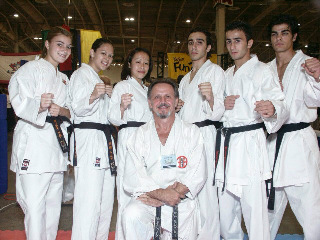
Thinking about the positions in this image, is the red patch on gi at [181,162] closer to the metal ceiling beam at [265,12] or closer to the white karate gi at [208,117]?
the white karate gi at [208,117]

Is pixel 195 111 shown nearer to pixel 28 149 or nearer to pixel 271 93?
pixel 271 93

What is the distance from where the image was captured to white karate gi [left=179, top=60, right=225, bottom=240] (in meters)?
2.79

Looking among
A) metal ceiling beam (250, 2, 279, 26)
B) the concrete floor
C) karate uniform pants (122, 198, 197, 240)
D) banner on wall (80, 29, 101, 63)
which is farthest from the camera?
metal ceiling beam (250, 2, 279, 26)

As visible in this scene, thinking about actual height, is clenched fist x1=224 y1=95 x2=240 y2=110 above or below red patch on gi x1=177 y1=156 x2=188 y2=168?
above

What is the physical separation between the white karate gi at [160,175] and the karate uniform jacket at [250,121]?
0.30 metres

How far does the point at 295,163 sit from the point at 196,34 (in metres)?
1.54

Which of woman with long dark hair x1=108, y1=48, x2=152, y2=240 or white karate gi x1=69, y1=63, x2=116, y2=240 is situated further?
woman with long dark hair x1=108, y1=48, x2=152, y2=240

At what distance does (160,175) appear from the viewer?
261 cm

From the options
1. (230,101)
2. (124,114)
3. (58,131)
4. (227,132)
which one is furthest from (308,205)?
(58,131)

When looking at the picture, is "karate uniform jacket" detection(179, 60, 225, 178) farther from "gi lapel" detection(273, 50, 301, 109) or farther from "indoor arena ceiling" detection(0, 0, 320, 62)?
"indoor arena ceiling" detection(0, 0, 320, 62)

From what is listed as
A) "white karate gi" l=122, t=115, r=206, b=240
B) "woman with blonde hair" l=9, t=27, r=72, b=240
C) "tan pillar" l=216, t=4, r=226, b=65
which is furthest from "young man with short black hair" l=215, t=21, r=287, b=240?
"tan pillar" l=216, t=4, r=226, b=65

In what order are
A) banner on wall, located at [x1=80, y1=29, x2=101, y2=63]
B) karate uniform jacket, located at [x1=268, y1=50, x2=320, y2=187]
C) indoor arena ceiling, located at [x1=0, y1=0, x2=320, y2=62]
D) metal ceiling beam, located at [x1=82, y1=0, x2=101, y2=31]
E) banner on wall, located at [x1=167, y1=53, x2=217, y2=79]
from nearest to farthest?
1. karate uniform jacket, located at [x1=268, y1=50, x2=320, y2=187]
2. banner on wall, located at [x1=80, y1=29, x2=101, y2=63]
3. banner on wall, located at [x1=167, y1=53, x2=217, y2=79]
4. metal ceiling beam, located at [x1=82, y1=0, x2=101, y2=31]
5. indoor arena ceiling, located at [x1=0, y1=0, x2=320, y2=62]

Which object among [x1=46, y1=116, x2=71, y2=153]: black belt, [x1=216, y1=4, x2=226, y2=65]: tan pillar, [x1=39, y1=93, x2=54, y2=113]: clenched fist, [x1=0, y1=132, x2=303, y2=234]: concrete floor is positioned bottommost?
[x1=0, y1=132, x2=303, y2=234]: concrete floor

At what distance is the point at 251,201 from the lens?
8.36ft
